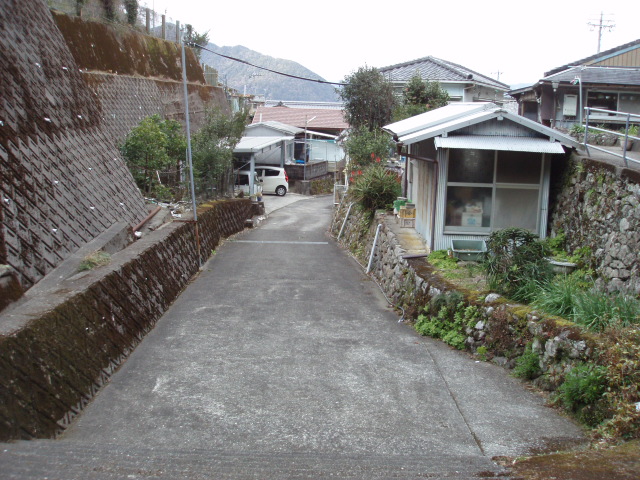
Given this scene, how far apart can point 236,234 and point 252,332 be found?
1331 cm

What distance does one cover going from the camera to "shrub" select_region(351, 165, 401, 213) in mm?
19505

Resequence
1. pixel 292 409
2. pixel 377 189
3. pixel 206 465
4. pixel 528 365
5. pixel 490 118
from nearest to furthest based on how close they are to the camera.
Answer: pixel 206 465 → pixel 292 409 → pixel 528 365 → pixel 490 118 → pixel 377 189

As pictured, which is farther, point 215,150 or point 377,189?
point 215,150

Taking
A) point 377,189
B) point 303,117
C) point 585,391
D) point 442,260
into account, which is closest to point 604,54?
point 377,189

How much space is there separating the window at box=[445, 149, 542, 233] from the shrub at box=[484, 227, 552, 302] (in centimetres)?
239

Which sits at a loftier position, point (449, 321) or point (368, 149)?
point (368, 149)

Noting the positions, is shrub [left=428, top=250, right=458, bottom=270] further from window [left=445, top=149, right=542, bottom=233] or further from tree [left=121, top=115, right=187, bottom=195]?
tree [left=121, top=115, right=187, bottom=195]

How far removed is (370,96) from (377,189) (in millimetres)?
11529

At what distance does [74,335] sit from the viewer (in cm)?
705

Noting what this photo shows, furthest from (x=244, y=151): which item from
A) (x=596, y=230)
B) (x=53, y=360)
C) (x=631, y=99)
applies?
(x=53, y=360)

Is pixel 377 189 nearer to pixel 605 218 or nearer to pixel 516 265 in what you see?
pixel 605 218

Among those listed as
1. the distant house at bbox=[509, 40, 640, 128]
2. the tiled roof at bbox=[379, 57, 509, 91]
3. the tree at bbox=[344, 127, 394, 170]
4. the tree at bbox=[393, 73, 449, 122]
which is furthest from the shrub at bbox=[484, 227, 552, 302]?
the tiled roof at bbox=[379, 57, 509, 91]

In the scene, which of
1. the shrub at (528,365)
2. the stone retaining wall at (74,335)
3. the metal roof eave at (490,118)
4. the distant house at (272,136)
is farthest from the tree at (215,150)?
the shrub at (528,365)

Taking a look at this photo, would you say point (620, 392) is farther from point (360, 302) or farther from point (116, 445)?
point (360, 302)
